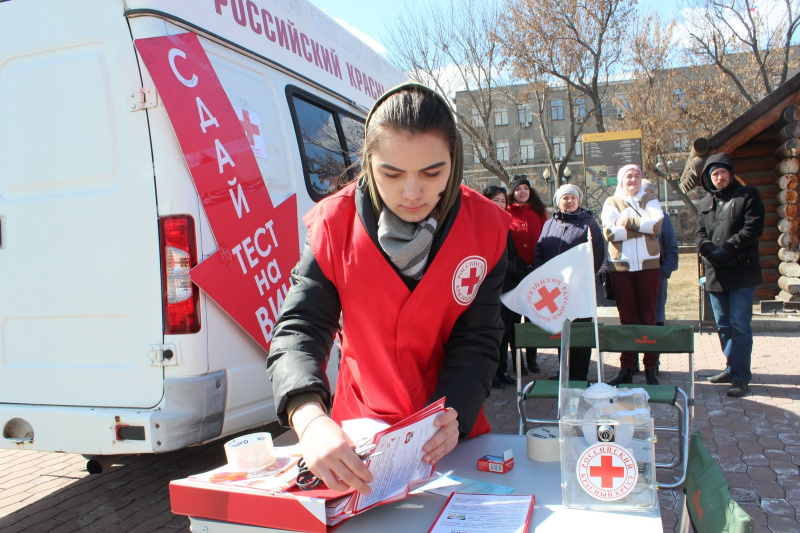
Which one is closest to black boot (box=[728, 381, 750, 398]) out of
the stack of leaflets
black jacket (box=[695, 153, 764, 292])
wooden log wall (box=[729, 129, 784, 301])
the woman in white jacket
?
the woman in white jacket

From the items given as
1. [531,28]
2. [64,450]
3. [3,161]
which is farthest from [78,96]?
[531,28]

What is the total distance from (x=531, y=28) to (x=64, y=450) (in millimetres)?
19730

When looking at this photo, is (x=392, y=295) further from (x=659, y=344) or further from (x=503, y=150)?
(x=503, y=150)

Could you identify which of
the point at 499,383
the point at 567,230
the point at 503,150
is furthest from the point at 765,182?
the point at 503,150

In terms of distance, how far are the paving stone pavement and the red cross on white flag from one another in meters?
1.81

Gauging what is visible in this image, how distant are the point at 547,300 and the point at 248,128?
1.91m

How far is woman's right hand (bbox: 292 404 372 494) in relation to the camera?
1121 mm

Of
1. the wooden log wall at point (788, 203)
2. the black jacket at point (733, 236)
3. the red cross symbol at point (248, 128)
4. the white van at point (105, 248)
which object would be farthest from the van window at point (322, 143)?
the wooden log wall at point (788, 203)

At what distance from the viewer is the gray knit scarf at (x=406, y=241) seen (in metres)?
1.42

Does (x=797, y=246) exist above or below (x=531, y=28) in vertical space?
below

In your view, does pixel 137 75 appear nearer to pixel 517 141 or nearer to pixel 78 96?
pixel 78 96

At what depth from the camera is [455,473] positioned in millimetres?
1454

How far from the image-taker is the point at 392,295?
4.69 ft

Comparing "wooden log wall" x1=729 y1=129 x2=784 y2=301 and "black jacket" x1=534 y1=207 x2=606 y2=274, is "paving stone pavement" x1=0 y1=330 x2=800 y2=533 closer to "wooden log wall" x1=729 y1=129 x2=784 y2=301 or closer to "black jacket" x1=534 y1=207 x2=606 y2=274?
"black jacket" x1=534 y1=207 x2=606 y2=274
